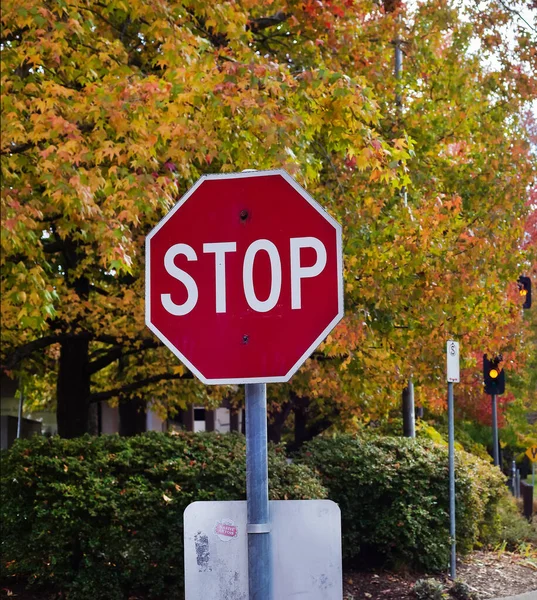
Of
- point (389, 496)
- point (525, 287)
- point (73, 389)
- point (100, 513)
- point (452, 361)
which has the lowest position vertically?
point (389, 496)

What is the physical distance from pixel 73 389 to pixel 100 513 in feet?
25.2

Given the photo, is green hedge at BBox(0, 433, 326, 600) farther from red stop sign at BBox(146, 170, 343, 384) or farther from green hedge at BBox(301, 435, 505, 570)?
red stop sign at BBox(146, 170, 343, 384)

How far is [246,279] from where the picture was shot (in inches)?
129

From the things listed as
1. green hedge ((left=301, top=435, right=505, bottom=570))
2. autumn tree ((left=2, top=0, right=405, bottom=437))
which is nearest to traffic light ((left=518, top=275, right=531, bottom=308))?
green hedge ((left=301, top=435, right=505, bottom=570))

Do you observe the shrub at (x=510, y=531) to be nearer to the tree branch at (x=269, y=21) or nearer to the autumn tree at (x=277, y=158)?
the autumn tree at (x=277, y=158)

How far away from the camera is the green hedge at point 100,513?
9.61 m

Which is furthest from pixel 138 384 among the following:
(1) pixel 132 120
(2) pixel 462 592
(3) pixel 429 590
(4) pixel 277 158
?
(4) pixel 277 158

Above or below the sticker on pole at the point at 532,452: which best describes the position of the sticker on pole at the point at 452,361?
above

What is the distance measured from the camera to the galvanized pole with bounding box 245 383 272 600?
309 cm

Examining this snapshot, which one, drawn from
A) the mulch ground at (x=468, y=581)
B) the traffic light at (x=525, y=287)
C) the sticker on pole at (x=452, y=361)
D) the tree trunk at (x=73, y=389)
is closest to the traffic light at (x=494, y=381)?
the traffic light at (x=525, y=287)

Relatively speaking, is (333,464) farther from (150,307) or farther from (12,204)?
(150,307)

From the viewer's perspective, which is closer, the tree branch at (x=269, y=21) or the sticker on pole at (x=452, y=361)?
the sticker on pole at (x=452, y=361)

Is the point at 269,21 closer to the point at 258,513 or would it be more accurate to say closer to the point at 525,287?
the point at 525,287

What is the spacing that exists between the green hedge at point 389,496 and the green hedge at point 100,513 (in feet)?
7.11
